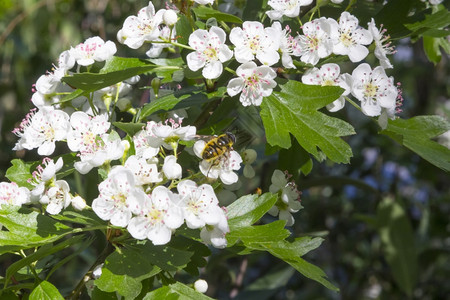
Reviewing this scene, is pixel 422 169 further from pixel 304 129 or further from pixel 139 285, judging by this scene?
pixel 139 285

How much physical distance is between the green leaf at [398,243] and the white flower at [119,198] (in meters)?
1.72

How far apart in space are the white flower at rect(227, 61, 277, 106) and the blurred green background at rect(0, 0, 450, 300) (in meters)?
1.28

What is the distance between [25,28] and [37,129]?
2306 mm

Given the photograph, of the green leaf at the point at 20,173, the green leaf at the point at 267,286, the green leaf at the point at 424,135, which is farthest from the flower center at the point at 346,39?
the green leaf at the point at 267,286

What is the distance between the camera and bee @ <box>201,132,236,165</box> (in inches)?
43.9

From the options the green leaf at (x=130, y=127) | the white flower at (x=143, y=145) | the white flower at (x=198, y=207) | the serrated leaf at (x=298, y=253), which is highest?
the green leaf at (x=130, y=127)

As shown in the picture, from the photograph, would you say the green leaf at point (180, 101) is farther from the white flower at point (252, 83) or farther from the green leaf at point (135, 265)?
the green leaf at point (135, 265)

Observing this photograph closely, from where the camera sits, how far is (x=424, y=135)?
1366 mm

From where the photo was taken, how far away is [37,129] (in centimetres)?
122

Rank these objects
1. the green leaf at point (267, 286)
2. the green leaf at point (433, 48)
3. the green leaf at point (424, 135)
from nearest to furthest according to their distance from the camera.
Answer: the green leaf at point (424, 135), the green leaf at point (433, 48), the green leaf at point (267, 286)

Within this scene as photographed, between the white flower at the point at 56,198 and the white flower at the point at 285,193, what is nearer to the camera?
the white flower at the point at 56,198

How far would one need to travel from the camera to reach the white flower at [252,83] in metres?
1.14

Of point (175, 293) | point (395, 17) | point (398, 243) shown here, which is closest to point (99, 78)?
point (175, 293)

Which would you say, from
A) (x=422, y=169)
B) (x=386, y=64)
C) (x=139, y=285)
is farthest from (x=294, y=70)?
(x=422, y=169)
